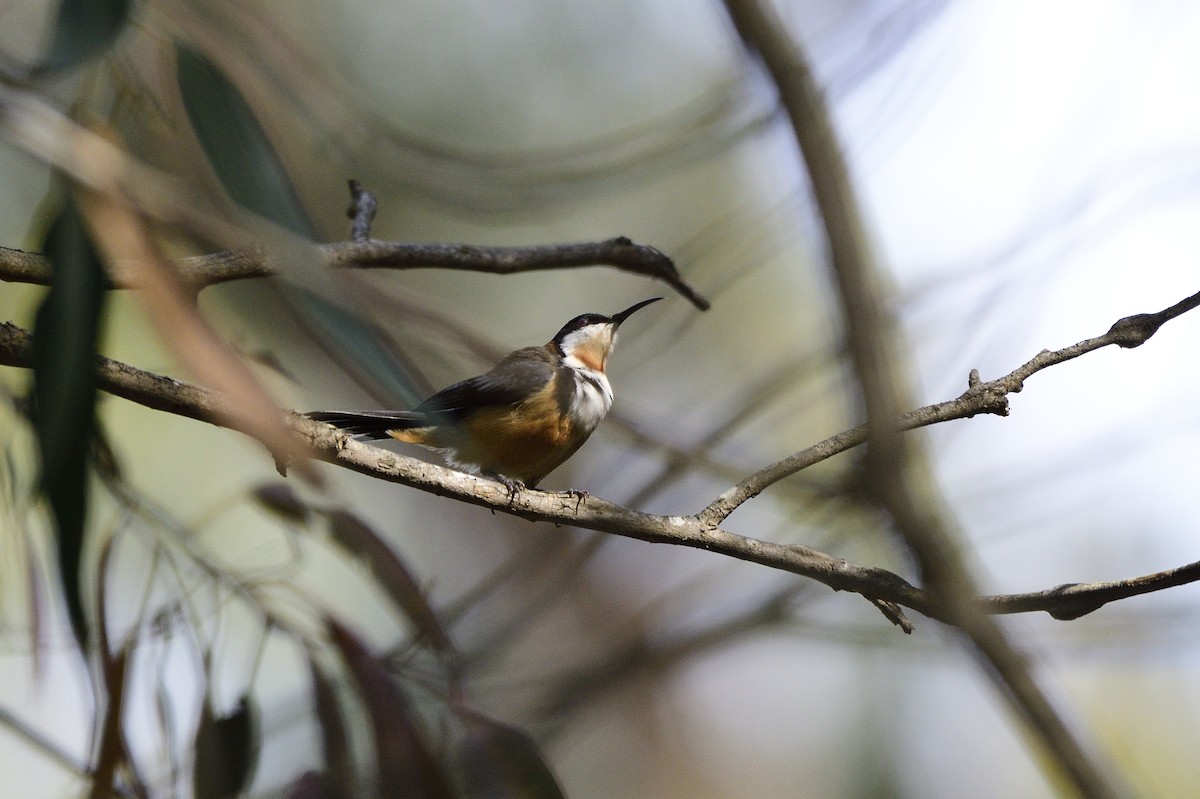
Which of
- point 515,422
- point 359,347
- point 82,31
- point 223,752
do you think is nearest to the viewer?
point 359,347

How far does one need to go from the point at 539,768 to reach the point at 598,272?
5029 millimetres

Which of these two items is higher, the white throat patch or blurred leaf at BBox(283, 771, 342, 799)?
the white throat patch

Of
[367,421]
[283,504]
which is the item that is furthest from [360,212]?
[283,504]

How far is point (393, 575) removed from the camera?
2.14 metres

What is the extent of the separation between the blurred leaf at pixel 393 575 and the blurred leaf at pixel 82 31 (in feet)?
3.41

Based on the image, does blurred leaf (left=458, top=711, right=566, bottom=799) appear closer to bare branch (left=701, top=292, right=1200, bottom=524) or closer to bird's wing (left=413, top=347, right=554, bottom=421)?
bare branch (left=701, top=292, right=1200, bottom=524)

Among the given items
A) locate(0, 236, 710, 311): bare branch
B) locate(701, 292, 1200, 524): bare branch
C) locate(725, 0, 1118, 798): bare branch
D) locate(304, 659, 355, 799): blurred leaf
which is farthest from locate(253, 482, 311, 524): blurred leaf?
locate(725, 0, 1118, 798): bare branch

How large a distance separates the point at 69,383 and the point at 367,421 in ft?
5.83

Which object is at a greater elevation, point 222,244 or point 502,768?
point 222,244

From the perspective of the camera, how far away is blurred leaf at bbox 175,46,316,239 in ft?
5.10

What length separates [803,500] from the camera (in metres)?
2.31

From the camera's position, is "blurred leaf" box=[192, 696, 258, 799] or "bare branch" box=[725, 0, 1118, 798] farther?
"blurred leaf" box=[192, 696, 258, 799]

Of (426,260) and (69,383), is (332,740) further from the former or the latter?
(426,260)

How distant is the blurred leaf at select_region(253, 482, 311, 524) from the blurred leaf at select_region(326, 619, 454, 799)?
1.57 feet
